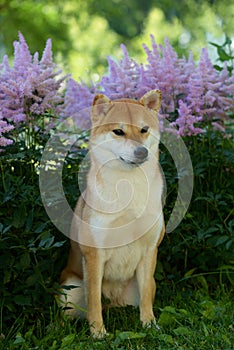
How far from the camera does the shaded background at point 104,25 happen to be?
8508 mm

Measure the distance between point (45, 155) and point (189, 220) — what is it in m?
0.95

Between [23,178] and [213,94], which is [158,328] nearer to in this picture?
[23,178]

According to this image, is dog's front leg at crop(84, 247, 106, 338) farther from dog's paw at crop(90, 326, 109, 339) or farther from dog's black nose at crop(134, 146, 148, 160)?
dog's black nose at crop(134, 146, 148, 160)

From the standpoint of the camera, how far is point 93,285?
299cm

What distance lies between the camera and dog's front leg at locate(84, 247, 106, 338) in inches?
117

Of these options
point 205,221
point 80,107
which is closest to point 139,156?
point 205,221

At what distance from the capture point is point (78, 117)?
3844 millimetres

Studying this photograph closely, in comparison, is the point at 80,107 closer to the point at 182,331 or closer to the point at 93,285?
the point at 93,285

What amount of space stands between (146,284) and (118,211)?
0.44 m

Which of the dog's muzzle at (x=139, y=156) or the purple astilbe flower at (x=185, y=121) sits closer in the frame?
the dog's muzzle at (x=139, y=156)

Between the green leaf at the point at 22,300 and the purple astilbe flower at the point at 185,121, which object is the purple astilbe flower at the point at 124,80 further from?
the green leaf at the point at 22,300

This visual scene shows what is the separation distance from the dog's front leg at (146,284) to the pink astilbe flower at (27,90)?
0.98 meters

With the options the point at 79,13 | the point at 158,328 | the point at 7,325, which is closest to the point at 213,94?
the point at 158,328

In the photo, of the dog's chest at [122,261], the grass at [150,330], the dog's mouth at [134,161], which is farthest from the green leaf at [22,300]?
the dog's mouth at [134,161]
